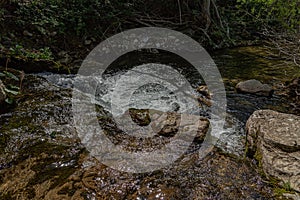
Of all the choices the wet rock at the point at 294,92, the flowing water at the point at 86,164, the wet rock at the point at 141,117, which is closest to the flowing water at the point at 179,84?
the flowing water at the point at 86,164

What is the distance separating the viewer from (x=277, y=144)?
2277mm

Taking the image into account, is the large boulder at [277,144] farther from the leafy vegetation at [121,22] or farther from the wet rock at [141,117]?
the leafy vegetation at [121,22]

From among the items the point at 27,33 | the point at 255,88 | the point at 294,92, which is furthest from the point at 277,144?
the point at 27,33

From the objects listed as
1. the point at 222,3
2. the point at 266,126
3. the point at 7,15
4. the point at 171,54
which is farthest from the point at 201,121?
the point at 222,3

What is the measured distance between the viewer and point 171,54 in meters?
6.90

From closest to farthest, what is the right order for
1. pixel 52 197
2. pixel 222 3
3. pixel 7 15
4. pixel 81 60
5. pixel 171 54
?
1. pixel 52 197
2. pixel 7 15
3. pixel 81 60
4. pixel 171 54
5. pixel 222 3

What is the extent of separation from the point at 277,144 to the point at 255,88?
236 centimetres

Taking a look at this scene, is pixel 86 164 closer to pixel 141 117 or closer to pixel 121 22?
pixel 141 117

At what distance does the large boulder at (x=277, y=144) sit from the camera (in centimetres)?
207

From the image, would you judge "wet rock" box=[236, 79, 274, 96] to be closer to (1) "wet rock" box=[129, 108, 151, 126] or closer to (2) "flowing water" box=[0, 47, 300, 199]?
(2) "flowing water" box=[0, 47, 300, 199]

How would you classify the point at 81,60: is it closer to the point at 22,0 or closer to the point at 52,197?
the point at 22,0

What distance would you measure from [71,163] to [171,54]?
5.32 metres

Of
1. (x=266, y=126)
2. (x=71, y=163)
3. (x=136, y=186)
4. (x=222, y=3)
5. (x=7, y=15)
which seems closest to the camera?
(x=136, y=186)

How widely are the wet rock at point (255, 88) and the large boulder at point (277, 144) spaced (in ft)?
5.62
